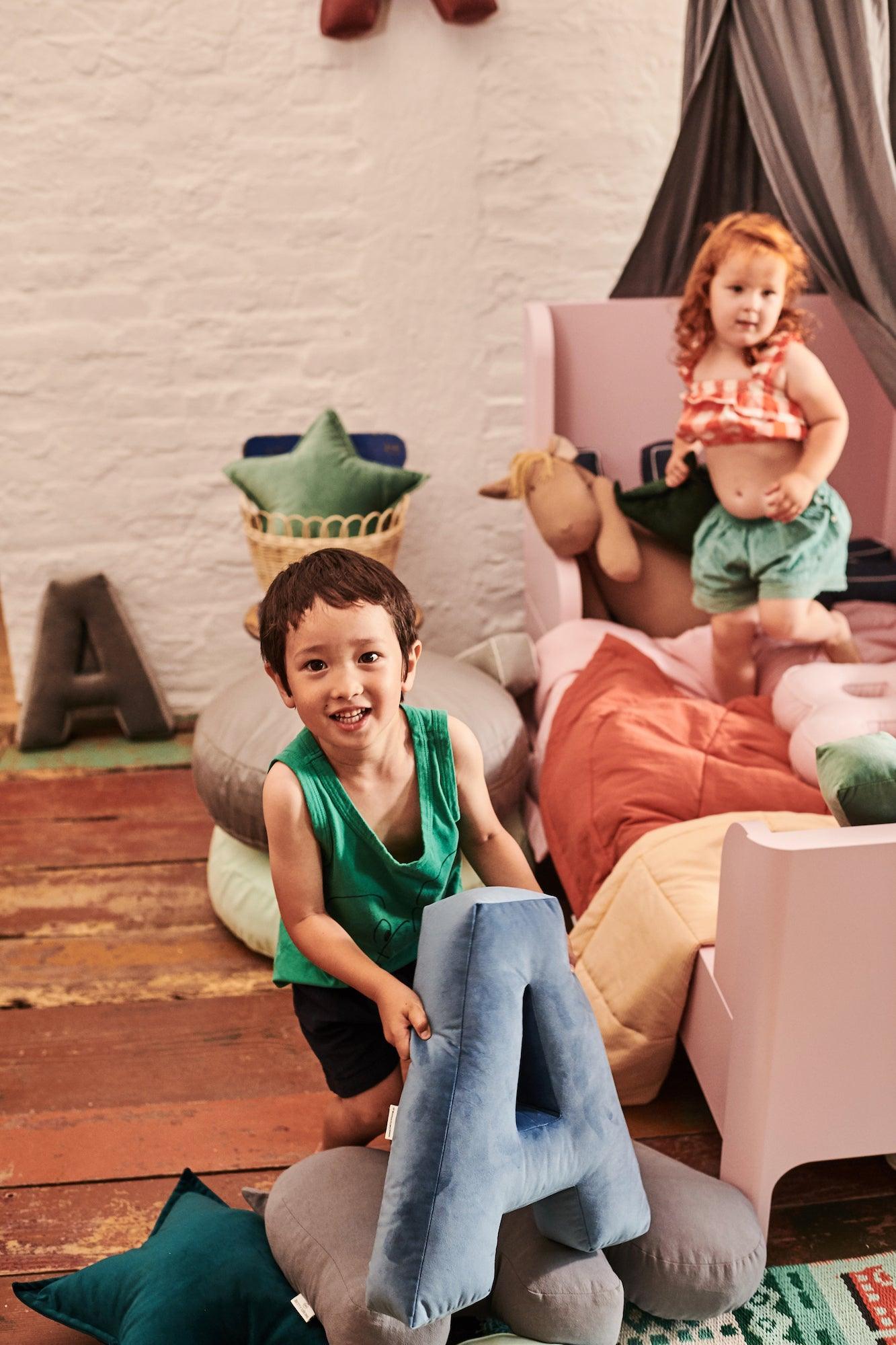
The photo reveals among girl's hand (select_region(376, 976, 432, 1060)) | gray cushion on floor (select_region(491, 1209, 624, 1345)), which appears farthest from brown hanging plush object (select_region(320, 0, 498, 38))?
gray cushion on floor (select_region(491, 1209, 624, 1345))

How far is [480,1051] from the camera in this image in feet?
3.38

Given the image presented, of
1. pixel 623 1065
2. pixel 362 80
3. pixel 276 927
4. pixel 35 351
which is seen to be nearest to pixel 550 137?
pixel 362 80

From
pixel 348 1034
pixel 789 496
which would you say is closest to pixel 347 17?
pixel 789 496

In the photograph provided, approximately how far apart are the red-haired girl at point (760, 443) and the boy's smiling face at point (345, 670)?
1073 millimetres

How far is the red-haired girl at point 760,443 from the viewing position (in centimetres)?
194

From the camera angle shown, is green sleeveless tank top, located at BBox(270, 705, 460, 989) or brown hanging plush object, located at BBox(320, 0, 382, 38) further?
brown hanging plush object, located at BBox(320, 0, 382, 38)

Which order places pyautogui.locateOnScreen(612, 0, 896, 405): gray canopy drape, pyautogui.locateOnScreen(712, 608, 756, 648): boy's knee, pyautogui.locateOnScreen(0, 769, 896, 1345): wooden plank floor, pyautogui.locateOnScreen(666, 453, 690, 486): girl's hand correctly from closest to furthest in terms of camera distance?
1. pyautogui.locateOnScreen(0, 769, 896, 1345): wooden plank floor
2. pyautogui.locateOnScreen(612, 0, 896, 405): gray canopy drape
3. pyautogui.locateOnScreen(712, 608, 756, 648): boy's knee
4. pyautogui.locateOnScreen(666, 453, 690, 486): girl's hand

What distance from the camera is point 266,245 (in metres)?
2.73

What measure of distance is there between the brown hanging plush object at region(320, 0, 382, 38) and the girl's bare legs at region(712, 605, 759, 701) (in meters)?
1.60

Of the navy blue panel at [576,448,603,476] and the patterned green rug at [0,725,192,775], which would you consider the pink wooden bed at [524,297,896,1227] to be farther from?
the patterned green rug at [0,725,192,775]

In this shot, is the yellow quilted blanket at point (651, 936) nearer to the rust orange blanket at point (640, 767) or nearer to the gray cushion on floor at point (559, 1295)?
A: the rust orange blanket at point (640, 767)

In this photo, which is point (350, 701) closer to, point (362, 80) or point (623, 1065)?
point (623, 1065)

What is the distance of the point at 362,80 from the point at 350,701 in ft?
6.80

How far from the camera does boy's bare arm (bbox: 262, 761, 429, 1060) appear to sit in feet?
3.80
